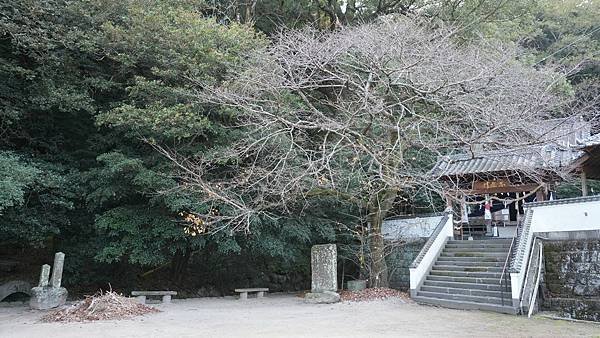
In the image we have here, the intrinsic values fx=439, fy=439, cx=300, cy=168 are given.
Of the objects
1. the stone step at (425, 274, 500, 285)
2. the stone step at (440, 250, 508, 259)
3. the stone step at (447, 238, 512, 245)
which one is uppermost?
the stone step at (447, 238, 512, 245)

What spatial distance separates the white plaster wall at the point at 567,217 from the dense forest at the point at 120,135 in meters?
3.75

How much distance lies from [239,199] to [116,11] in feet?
22.5

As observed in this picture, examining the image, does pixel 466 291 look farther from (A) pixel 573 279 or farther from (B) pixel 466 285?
(A) pixel 573 279

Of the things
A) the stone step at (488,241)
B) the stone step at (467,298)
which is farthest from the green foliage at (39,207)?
the stone step at (488,241)

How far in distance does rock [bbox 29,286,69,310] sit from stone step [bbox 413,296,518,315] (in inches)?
374

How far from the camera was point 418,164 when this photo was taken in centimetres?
1630

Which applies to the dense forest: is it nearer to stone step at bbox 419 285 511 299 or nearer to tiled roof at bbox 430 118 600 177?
tiled roof at bbox 430 118 600 177

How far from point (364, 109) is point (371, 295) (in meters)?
5.53

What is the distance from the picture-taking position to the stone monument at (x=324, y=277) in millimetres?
12127

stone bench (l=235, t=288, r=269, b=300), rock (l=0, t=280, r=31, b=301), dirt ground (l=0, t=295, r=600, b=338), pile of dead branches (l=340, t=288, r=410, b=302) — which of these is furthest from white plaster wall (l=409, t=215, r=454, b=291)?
rock (l=0, t=280, r=31, b=301)

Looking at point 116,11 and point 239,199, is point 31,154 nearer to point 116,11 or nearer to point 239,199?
point 116,11

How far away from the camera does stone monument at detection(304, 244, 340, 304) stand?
12.1 meters

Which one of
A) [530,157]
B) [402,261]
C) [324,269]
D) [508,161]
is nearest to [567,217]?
[530,157]

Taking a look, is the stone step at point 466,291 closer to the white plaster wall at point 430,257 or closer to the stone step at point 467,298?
the stone step at point 467,298
